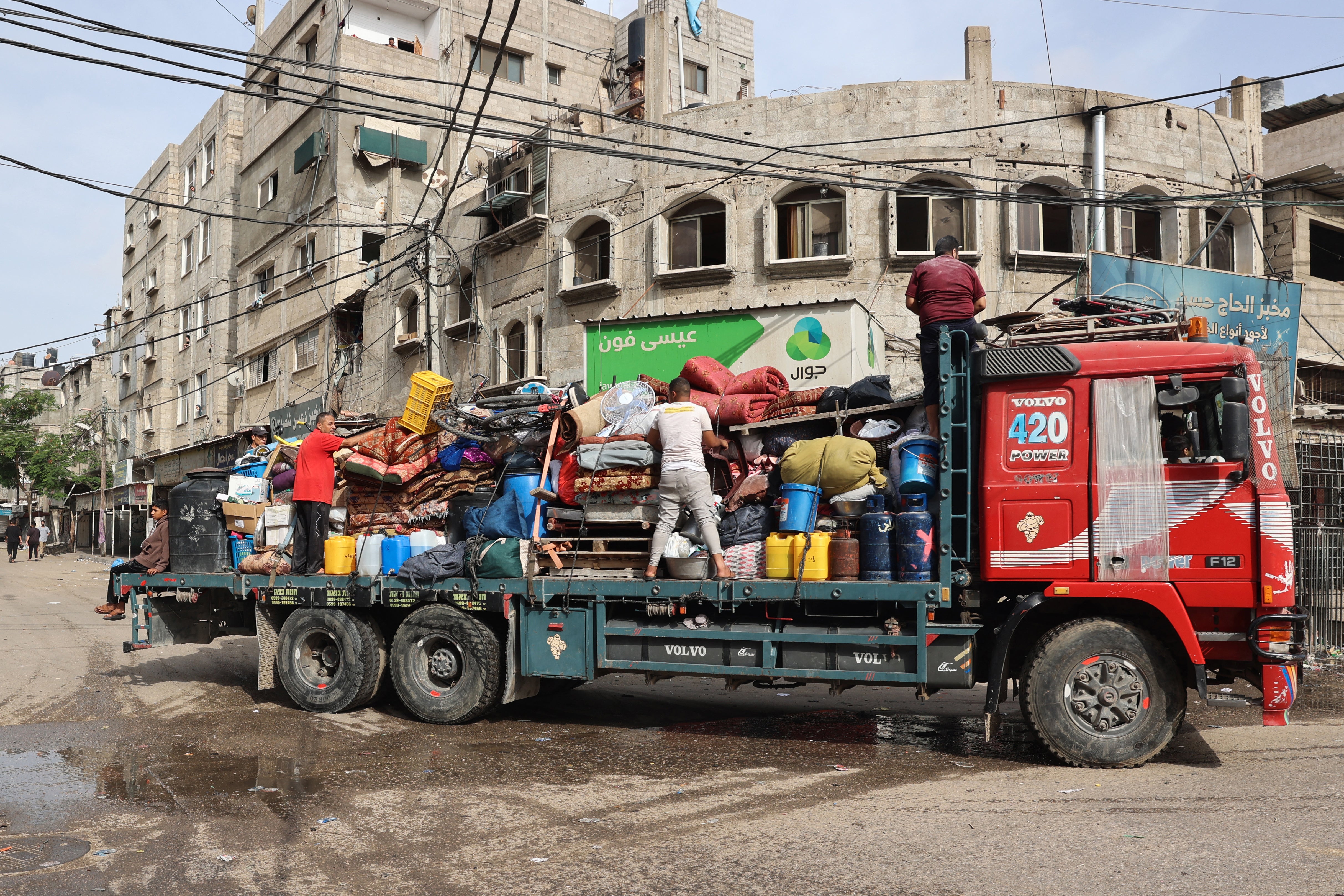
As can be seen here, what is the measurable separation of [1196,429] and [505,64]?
99.2ft

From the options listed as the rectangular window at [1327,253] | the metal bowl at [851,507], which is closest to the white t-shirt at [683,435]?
the metal bowl at [851,507]

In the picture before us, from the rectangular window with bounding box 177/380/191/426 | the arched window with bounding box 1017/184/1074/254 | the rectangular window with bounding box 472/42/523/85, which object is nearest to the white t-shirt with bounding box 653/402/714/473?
the arched window with bounding box 1017/184/1074/254

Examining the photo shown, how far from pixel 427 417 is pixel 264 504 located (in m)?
2.30

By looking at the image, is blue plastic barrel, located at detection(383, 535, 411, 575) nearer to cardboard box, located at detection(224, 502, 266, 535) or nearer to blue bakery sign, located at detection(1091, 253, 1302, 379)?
cardboard box, located at detection(224, 502, 266, 535)

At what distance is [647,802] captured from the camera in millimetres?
6012

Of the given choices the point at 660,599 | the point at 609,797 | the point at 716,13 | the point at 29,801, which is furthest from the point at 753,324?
the point at 716,13

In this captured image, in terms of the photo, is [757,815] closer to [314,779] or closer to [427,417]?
[314,779]

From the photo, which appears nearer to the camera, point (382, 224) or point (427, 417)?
point (427, 417)

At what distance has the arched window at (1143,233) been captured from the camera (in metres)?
18.7

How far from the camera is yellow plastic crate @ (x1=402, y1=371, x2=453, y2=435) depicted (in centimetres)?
920

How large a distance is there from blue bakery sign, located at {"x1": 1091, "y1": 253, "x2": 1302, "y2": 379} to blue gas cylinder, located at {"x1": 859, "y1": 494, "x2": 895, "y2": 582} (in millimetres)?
12075

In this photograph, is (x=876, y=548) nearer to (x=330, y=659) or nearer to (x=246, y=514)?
(x=330, y=659)

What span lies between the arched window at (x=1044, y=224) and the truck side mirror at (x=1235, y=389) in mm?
12357

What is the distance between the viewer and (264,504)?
10164mm
